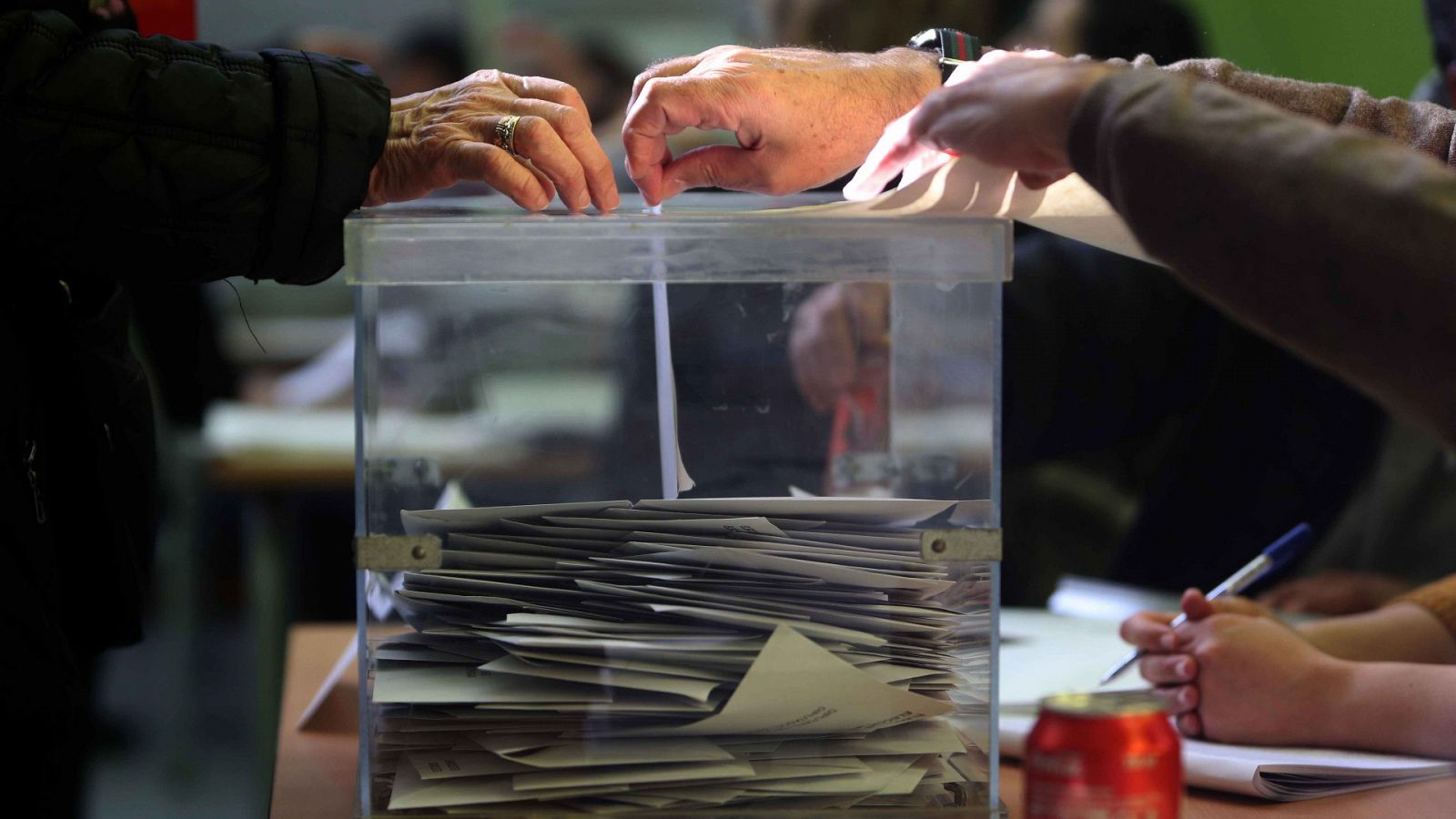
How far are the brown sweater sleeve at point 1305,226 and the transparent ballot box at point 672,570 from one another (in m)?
0.16

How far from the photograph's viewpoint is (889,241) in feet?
2.60

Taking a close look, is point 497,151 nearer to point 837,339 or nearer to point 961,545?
point 837,339

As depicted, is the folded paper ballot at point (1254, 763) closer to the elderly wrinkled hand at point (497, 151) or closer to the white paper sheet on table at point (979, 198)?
the white paper sheet on table at point (979, 198)

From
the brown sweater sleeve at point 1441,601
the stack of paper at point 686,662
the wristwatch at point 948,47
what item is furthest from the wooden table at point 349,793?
the wristwatch at point 948,47

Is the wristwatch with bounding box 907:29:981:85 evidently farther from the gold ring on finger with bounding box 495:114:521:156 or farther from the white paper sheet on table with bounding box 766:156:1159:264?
the gold ring on finger with bounding box 495:114:521:156

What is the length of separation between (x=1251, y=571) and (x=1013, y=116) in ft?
2.41

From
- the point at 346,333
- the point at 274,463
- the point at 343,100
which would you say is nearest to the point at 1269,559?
the point at 343,100

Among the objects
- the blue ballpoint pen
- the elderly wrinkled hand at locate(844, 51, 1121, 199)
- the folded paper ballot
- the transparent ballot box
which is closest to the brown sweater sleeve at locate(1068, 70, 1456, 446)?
the elderly wrinkled hand at locate(844, 51, 1121, 199)

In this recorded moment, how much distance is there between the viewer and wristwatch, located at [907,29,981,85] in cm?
120

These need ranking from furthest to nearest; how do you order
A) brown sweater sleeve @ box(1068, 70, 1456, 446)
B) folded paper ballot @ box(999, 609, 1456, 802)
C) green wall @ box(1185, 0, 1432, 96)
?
1. green wall @ box(1185, 0, 1432, 96)
2. folded paper ballot @ box(999, 609, 1456, 802)
3. brown sweater sleeve @ box(1068, 70, 1456, 446)

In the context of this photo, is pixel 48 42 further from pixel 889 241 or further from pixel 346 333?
pixel 346 333

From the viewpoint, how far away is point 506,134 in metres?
0.99

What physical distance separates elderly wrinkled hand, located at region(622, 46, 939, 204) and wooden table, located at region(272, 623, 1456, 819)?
0.54 m

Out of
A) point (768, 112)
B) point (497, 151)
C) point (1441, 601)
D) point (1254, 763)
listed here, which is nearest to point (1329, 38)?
point (1441, 601)
